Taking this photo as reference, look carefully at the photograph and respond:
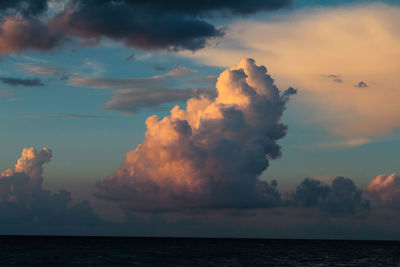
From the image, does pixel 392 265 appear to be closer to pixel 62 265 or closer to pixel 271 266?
pixel 271 266

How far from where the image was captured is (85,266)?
341 feet

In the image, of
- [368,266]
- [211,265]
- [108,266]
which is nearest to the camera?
[108,266]

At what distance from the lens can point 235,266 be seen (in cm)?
10969

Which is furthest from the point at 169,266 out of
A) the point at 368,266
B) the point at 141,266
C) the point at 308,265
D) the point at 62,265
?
the point at 368,266

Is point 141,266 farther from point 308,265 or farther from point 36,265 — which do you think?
point 308,265

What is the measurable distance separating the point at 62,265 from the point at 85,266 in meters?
6.56

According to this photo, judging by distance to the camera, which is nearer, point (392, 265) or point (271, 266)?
point (271, 266)

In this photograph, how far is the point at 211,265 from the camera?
112 metres

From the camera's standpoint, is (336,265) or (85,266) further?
(336,265)

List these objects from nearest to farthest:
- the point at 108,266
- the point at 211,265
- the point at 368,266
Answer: the point at 108,266 → the point at 211,265 → the point at 368,266

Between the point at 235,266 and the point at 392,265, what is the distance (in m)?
45.2

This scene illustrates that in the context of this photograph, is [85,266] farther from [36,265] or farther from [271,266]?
[271,266]

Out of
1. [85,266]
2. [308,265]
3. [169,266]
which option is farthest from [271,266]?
[85,266]

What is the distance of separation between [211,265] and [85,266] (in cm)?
2917
